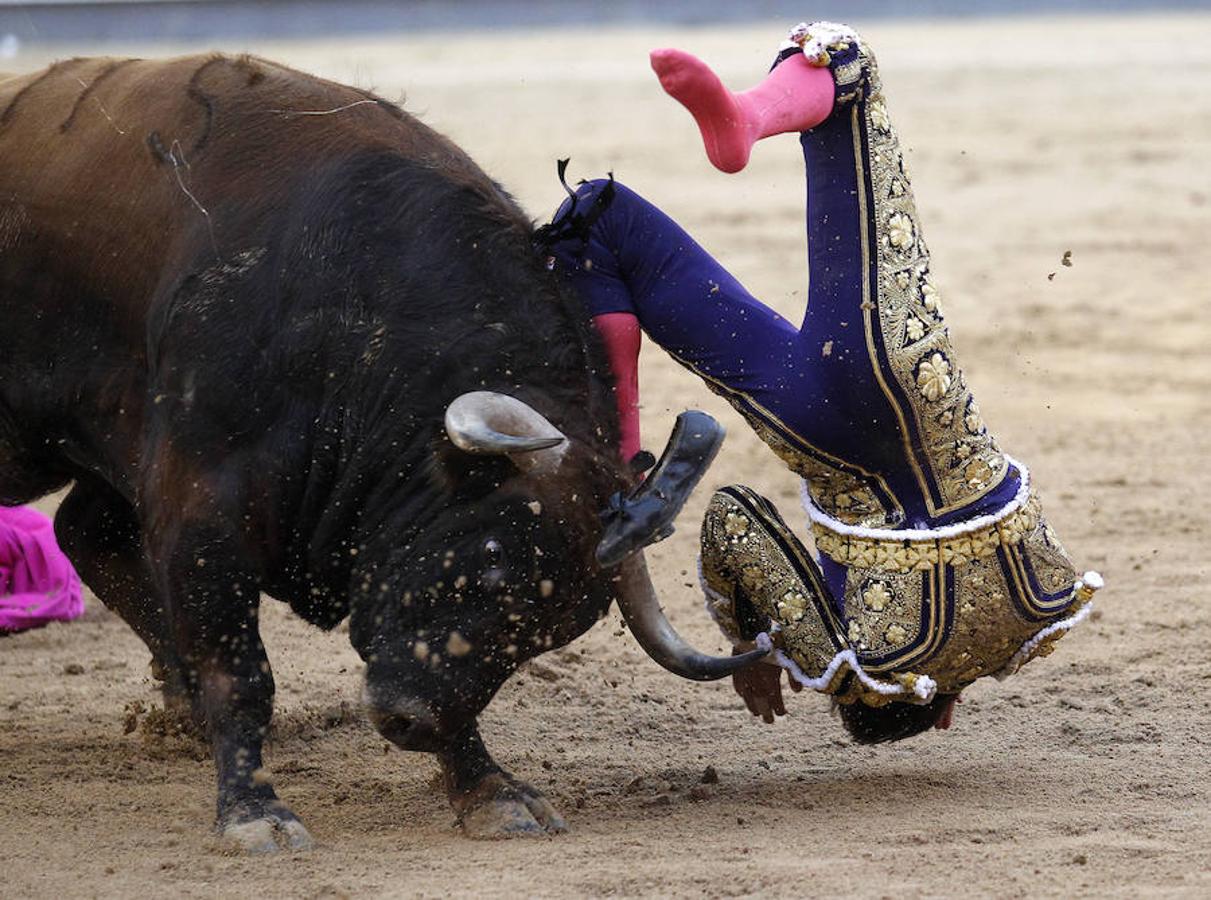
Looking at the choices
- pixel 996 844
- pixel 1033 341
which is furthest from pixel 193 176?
pixel 1033 341

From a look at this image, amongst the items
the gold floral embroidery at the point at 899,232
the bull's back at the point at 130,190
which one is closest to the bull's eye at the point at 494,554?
the bull's back at the point at 130,190

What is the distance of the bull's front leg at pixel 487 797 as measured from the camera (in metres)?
3.87

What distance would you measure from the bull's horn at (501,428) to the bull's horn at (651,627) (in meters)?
0.39

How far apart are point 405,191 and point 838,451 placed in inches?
39.4

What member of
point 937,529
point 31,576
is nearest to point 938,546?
point 937,529

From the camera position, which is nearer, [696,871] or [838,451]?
[696,871]

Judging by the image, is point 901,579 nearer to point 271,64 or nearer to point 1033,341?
point 271,64

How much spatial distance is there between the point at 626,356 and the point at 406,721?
88 centimetres

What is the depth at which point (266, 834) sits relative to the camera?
12.5 feet

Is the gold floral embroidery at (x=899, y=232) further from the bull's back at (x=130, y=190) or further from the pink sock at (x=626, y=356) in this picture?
the bull's back at (x=130, y=190)

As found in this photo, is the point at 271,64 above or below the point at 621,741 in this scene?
above

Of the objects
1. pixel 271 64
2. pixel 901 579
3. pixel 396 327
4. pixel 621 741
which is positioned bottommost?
pixel 621 741

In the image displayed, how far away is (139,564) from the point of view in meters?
4.78

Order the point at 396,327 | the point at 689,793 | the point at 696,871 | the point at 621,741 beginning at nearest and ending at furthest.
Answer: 1. the point at 696,871
2. the point at 396,327
3. the point at 689,793
4. the point at 621,741
